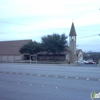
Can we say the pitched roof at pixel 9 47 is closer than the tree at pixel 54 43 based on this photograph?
No

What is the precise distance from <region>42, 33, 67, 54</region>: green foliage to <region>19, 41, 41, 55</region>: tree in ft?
7.67

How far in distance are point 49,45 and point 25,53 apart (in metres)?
9.29

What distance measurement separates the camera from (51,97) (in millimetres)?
11672

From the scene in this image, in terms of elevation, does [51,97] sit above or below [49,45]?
below

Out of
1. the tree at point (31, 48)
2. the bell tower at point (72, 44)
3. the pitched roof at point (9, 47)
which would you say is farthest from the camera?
the bell tower at point (72, 44)

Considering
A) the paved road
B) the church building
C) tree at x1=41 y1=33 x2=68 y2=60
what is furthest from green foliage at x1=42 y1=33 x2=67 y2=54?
the paved road

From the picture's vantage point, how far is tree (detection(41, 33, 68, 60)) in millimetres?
71062

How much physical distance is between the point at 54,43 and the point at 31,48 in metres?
6.54

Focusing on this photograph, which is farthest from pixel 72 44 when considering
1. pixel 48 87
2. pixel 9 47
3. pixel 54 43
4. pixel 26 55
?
pixel 48 87

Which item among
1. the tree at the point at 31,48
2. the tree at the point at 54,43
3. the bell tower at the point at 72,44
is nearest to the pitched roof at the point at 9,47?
the tree at the point at 31,48

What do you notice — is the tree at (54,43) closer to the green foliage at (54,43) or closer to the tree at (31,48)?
the green foliage at (54,43)

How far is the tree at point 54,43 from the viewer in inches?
2798

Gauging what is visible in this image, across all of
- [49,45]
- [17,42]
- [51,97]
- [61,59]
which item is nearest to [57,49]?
[49,45]

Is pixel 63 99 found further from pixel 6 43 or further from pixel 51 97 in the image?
pixel 6 43
